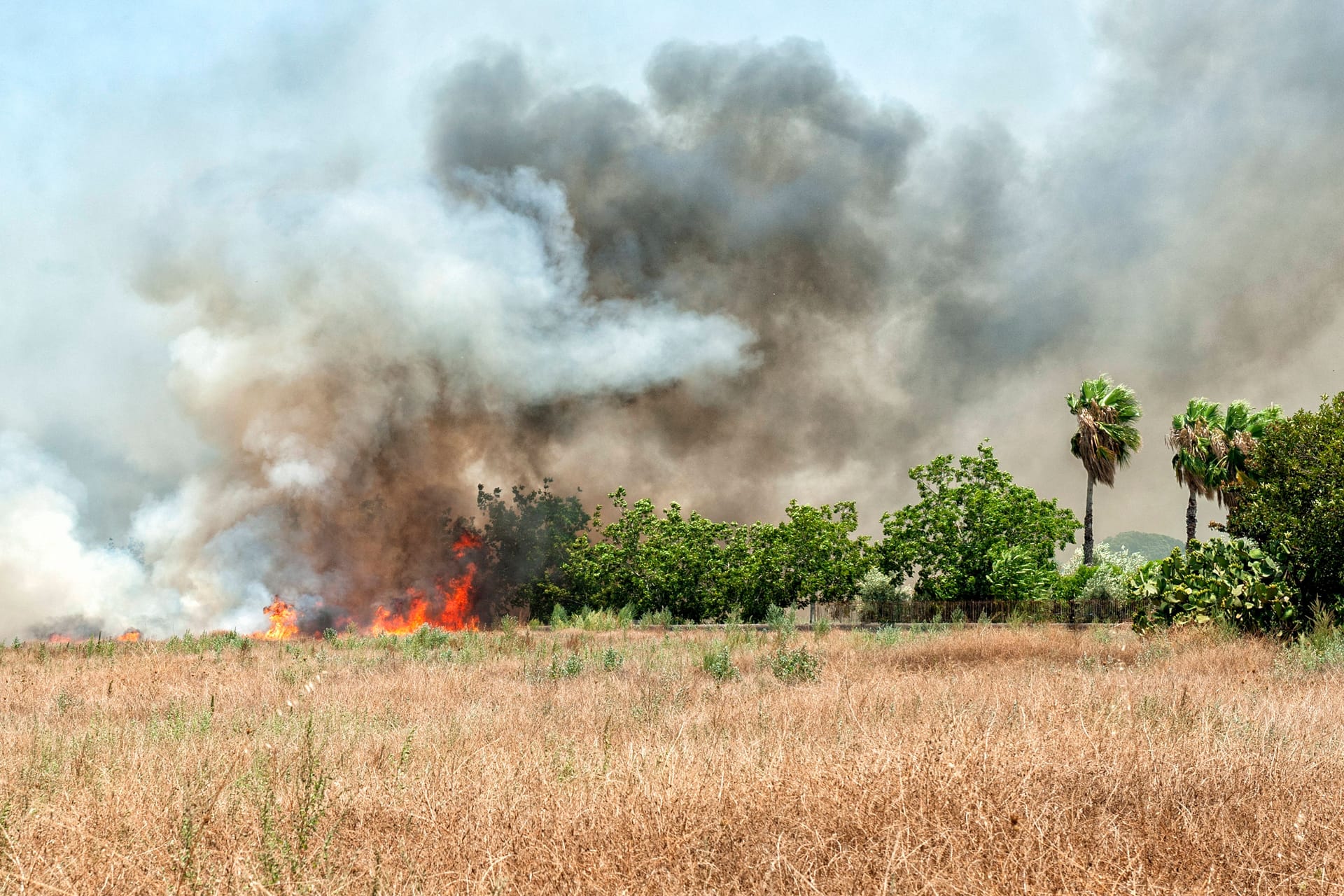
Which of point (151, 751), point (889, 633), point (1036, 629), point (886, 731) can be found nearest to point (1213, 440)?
point (1036, 629)

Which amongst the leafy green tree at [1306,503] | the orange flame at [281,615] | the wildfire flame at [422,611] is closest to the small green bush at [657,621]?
the wildfire flame at [422,611]

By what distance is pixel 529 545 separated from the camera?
49906 millimetres

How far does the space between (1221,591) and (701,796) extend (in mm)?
15937

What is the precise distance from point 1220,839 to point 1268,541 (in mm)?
15253

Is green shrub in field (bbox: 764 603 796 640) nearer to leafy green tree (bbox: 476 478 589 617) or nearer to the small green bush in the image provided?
the small green bush

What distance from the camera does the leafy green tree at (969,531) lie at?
3978 centimetres

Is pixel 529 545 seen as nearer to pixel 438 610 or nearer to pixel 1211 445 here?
pixel 438 610

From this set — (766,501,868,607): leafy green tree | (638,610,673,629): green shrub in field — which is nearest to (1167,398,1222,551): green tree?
(766,501,868,607): leafy green tree

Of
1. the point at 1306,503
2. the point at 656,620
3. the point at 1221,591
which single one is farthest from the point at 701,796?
the point at 656,620

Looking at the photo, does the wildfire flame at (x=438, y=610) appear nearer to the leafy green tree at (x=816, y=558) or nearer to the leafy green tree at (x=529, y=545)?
the leafy green tree at (x=529, y=545)

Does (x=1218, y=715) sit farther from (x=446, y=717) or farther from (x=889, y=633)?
(x=889, y=633)

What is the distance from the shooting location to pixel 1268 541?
15867 millimetres

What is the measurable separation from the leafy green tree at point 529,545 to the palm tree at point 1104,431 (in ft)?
97.5

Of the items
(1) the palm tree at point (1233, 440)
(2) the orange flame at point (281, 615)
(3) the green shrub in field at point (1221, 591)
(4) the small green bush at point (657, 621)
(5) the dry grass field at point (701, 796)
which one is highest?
(1) the palm tree at point (1233, 440)
